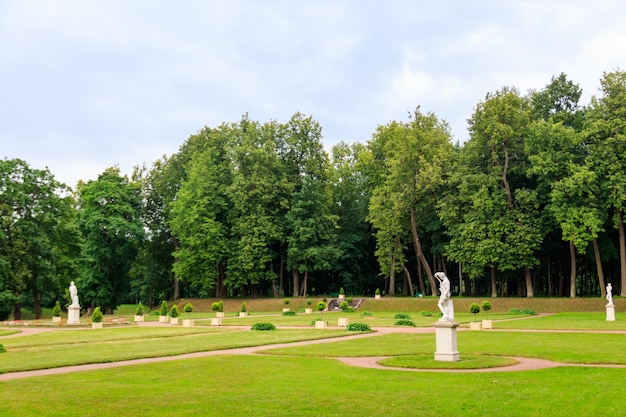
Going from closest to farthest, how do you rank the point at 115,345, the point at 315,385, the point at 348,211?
the point at 315,385 < the point at 115,345 < the point at 348,211

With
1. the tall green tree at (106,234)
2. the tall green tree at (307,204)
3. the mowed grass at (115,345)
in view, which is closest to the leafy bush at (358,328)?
the mowed grass at (115,345)

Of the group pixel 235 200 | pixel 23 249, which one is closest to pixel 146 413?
pixel 23 249

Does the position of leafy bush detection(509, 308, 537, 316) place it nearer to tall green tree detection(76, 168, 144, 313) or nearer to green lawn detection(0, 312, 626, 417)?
green lawn detection(0, 312, 626, 417)

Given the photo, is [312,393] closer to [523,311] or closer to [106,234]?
[523,311]

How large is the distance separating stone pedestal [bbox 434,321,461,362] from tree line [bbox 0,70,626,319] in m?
32.0

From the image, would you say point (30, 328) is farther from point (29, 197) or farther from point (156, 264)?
point (156, 264)

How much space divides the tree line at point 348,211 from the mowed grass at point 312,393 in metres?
34.3

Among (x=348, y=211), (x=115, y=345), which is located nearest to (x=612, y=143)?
(x=348, y=211)

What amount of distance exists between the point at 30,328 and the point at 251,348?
69.7ft

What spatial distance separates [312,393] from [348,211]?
59.3m

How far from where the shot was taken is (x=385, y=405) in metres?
10.9

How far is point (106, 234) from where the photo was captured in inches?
2418

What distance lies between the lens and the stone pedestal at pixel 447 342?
17172mm

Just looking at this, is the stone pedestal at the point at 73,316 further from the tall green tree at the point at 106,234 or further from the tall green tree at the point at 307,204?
the tall green tree at the point at 307,204
